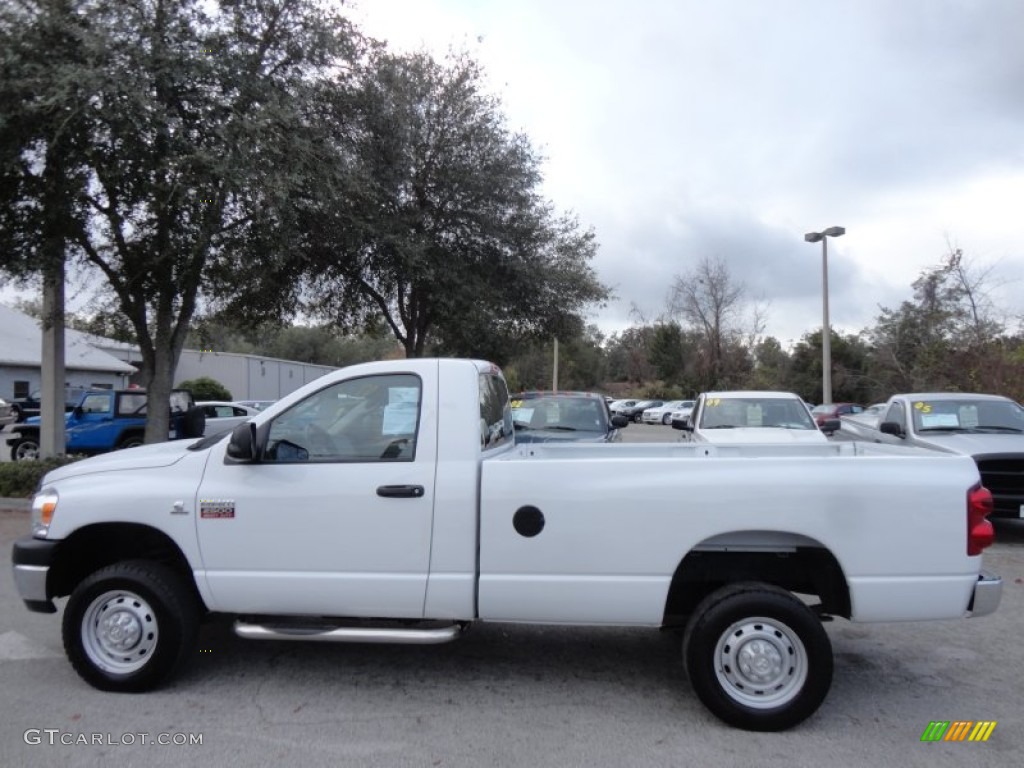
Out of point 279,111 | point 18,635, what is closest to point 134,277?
point 279,111

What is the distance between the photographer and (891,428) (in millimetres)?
10695

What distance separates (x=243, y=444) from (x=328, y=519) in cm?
63

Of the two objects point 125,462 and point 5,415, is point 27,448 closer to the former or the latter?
point 5,415

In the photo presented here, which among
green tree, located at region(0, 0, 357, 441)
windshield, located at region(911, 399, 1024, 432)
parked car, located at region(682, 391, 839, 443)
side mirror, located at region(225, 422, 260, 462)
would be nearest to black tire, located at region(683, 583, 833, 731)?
side mirror, located at region(225, 422, 260, 462)

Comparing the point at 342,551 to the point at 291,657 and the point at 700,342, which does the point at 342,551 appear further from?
the point at 700,342

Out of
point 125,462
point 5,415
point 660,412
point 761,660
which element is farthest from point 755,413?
point 660,412

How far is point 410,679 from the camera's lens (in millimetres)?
4852

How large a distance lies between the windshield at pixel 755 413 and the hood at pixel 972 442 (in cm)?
141

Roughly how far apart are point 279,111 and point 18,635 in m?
7.04

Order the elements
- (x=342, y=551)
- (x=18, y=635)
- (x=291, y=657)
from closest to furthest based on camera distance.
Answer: (x=342, y=551), (x=291, y=657), (x=18, y=635)

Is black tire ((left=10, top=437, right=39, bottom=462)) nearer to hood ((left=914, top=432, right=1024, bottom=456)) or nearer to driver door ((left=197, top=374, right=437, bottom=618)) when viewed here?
driver door ((left=197, top=374, right=437, bottom=618))

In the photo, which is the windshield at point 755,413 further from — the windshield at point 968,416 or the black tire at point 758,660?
the black tire at point 758,660

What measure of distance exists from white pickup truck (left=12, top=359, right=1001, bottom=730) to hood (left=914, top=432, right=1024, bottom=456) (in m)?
5.27

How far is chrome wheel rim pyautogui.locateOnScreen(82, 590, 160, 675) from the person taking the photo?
452 centimetres
